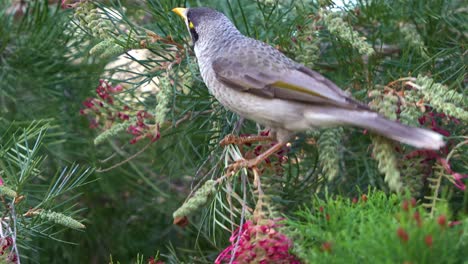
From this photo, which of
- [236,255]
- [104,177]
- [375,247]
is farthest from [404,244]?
[104,177]

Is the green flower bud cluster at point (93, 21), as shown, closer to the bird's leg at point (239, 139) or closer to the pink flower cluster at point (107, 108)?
the pink flower cluster at point (107, 108)

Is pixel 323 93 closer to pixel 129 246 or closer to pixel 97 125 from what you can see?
pixel 97 125

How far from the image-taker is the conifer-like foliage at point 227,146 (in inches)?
68.1

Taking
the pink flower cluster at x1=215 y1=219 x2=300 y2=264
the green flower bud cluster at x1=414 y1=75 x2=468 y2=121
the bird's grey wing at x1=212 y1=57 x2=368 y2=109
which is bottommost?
the pink flower cluster at x1=215 y1=219 x2=300 y2=264

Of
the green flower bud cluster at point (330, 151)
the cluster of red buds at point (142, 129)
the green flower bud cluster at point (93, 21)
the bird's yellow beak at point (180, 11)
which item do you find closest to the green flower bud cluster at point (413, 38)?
the green flower bud cluster at point (330, 151)

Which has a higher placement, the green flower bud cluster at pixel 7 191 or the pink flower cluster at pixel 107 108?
the pink flower cluster at pixel 107 108

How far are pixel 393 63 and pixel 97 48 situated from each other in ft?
3.65

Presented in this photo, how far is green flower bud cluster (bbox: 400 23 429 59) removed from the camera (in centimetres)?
262

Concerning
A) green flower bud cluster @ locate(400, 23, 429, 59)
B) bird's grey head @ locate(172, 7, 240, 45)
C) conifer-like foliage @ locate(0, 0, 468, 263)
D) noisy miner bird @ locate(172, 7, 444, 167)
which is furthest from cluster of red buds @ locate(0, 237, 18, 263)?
green flower bud cluster @ locate(400, 23, 429, 59)

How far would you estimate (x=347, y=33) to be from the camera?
230 cm

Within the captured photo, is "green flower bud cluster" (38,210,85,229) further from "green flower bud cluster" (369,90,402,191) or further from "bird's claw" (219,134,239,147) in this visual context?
"green flower bud cluster" (369,90,402,191)

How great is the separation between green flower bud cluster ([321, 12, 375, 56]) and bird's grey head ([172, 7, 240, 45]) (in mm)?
536

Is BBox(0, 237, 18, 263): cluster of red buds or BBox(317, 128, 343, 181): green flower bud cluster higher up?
BBox(317, 128, 343, 181): green flower bud cluster

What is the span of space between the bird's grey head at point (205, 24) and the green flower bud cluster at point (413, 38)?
0.64m
